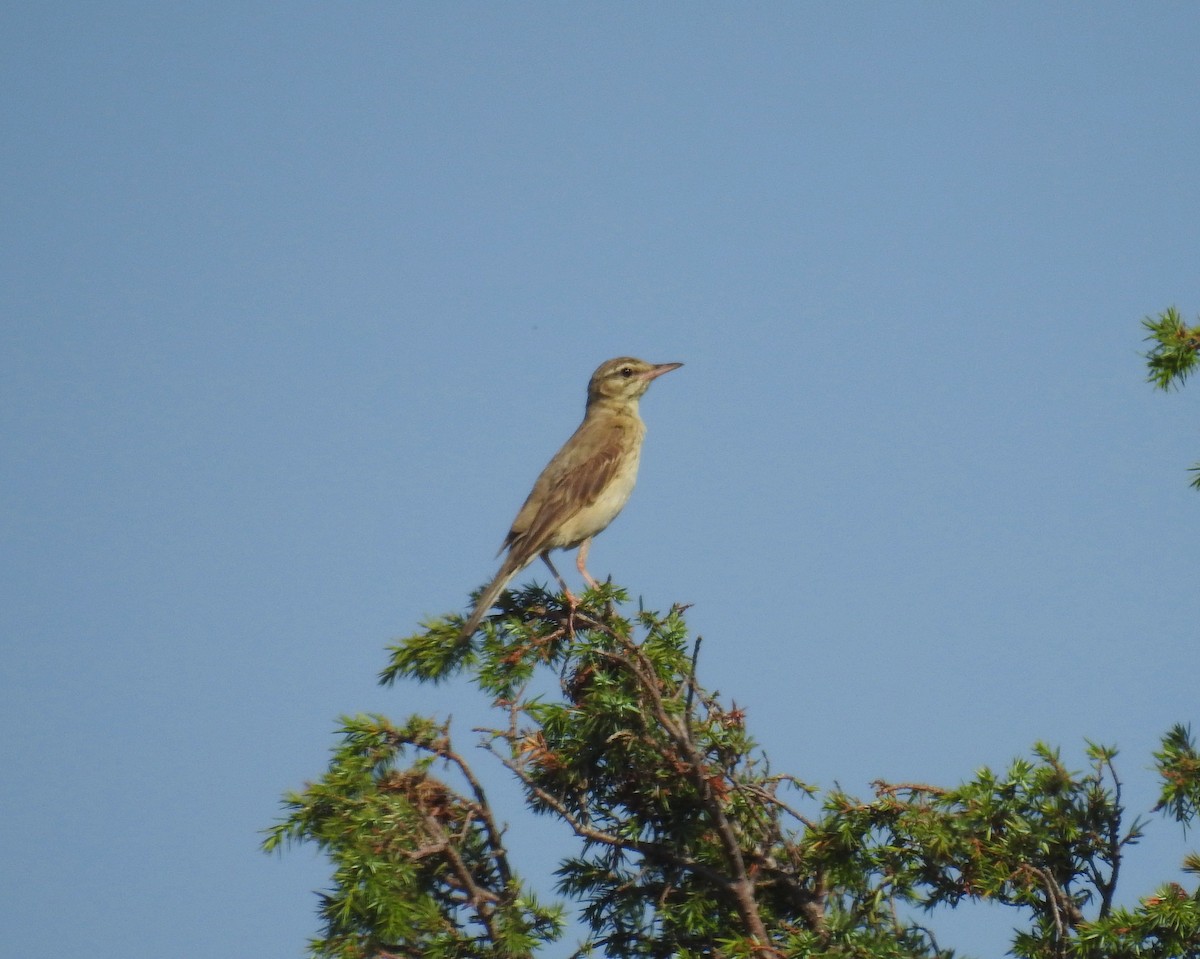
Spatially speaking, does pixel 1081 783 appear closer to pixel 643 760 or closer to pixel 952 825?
pixel 952 825

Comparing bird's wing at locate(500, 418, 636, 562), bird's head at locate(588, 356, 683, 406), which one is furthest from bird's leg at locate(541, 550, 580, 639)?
bird's head at locate(588, 356, 683, 406)

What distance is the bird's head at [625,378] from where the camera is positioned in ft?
43.4

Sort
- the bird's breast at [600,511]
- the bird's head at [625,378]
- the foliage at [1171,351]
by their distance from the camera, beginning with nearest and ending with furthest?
the foliage at [1171,351] < the bird's breast at [600,511] < the bird's head at [625,378]

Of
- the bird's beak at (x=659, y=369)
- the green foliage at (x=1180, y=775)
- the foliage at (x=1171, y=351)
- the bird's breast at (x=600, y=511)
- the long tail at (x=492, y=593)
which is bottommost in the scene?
the green foliage at (x=1180, y=775)

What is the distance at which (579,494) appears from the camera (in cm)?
1092

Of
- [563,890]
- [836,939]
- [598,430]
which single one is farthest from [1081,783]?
[598,430]

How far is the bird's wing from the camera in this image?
409 inches

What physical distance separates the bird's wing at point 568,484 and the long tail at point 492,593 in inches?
8.9

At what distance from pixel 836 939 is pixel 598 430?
696 centimetres

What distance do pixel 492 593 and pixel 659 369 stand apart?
17.4 feet

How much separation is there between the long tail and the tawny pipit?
12 mm

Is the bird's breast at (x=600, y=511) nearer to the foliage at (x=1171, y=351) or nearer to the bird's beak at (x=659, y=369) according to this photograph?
the bird's beak at (x=659, y=369)

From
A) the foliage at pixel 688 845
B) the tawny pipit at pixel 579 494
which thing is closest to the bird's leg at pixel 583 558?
the tawny pipit at pixel 579 494

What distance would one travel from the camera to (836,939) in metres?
5.64
